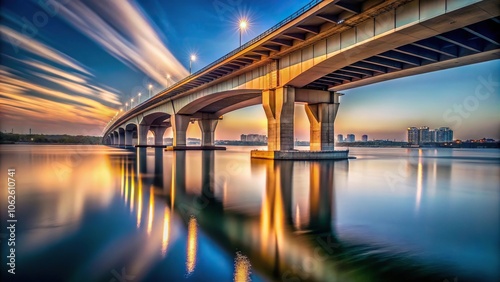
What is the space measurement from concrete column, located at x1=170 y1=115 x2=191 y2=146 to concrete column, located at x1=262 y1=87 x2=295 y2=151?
33106mm

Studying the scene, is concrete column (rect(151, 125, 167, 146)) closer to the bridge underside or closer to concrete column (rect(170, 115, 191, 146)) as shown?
concrete column (rect(170, 115, 191, 146))

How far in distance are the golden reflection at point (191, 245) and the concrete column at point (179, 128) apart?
53.5 m

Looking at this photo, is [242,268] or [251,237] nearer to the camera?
[242,268]

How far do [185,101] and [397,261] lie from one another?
50689 mm

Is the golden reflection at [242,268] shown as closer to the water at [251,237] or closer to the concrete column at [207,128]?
the water at [251,237]

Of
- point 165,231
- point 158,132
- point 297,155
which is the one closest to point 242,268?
point 165,231

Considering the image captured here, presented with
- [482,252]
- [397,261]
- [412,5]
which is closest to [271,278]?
[397,261]

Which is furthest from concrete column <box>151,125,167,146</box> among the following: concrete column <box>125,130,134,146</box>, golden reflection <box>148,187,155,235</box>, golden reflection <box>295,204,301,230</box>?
golden reflection <box>295,204,301,230</box>

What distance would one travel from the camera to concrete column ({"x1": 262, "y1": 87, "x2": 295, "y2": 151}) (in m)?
28.3

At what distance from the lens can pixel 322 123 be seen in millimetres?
34250

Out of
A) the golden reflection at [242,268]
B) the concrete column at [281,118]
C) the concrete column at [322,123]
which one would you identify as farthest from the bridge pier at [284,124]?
the golden reflection at [242,268]

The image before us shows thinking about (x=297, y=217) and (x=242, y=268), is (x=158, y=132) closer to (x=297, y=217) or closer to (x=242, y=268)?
(x=297, y=217)

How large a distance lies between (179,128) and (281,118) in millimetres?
35111

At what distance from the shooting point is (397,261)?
4.19 m
